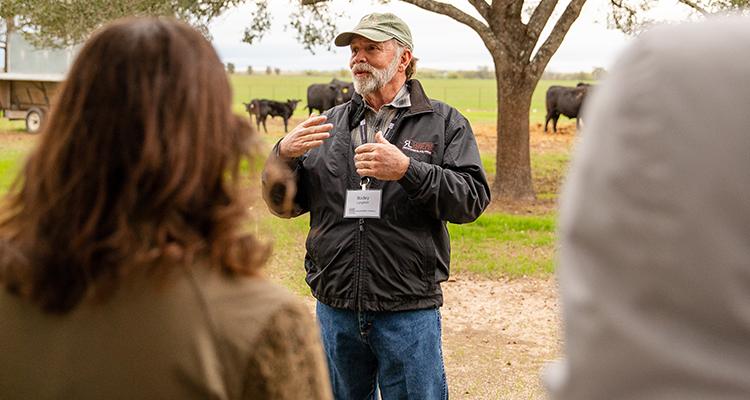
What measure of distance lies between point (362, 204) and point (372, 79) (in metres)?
0.58

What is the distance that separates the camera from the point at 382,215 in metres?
3.73

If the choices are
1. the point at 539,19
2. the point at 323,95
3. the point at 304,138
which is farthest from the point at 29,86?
the point at 304,138

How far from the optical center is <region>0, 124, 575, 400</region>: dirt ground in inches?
255

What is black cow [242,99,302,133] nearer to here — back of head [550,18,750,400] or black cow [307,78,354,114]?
black cow [307,78,354,114]

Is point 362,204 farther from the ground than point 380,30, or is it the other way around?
point 380,30

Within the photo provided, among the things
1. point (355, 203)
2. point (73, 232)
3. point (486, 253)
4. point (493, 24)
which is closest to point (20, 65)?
point (493, 24)

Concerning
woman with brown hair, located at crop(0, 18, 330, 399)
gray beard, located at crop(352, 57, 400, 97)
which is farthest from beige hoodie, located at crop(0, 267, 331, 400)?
gray beard, located at crop(352, 57, 400, 97)

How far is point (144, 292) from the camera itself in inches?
59.4

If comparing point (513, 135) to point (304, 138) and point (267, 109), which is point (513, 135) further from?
point (267, 109)

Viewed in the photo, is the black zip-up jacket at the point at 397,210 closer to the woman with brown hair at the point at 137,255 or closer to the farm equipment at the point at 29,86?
the woman with brown hair at the point at 137,255

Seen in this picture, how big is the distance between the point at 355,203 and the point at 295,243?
301 inches

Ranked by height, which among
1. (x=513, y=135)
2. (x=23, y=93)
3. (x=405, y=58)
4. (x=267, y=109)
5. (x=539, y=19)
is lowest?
(x=267, y=109)

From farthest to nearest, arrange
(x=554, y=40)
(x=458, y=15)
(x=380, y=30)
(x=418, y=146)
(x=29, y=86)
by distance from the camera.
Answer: (x=29, y=86) < (x=554, y=40) < (x=458, y=15) < (x=380, y=30) < (x=418, y=146)

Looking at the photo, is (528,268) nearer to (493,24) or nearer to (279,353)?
(493,24)
